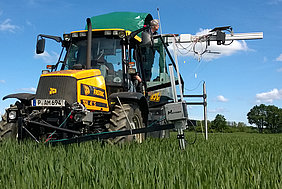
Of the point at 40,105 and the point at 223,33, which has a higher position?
the point at 223,33

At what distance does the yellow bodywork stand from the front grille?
75mm

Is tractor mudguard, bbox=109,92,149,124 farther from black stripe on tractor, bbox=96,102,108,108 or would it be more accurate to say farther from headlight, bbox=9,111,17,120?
headlight, bbox=9,111,17,120

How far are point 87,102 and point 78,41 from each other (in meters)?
1.77

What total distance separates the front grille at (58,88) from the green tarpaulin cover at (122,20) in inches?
136

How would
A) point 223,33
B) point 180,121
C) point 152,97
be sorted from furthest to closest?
point 223,33 < point 152,97 < point 180,121

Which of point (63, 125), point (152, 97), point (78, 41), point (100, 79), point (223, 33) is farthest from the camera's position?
point (223, 33)

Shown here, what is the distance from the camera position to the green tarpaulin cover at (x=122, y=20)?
8.50m

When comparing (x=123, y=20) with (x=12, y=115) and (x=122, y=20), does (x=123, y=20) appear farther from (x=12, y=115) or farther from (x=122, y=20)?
(x=12, y=115)

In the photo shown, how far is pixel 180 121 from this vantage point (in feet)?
16.0

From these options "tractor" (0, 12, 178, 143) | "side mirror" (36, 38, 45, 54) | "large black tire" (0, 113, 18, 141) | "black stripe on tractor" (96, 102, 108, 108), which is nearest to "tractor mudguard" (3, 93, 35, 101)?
"tractor" (0, 12, 178, 143)

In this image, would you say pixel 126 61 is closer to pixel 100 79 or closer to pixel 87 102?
pixel 100 79

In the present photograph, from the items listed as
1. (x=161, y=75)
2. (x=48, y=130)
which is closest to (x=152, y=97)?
(x=161, y=75)

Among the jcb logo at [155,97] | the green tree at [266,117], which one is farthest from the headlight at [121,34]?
the green tree at [266,117]

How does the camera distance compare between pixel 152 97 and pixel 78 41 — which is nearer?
pixel 78 41
